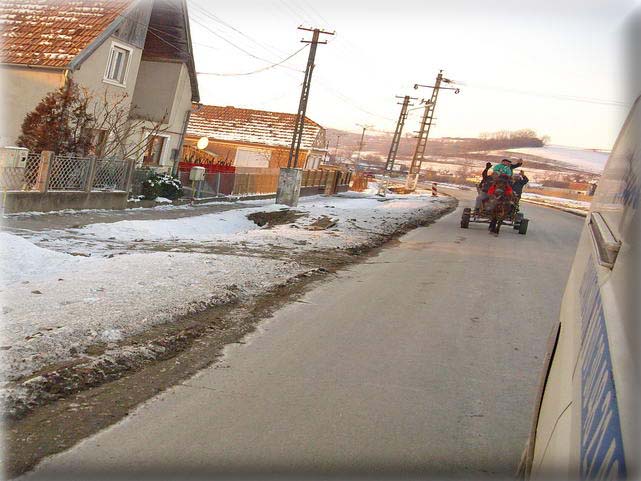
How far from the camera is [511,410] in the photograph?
16.8 feet

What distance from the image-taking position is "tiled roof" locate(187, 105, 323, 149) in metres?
55.3

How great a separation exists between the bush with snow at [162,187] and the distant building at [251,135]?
29787 mm

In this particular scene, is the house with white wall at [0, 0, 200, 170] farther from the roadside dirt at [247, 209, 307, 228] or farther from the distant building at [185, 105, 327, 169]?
the distant building at [185, 105, 327, 169]

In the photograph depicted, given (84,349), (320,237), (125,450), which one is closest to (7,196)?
(320,237)

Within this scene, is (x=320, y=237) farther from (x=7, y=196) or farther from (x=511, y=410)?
(x=511, y=410)

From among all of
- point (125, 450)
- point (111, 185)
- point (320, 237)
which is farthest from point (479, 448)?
point (111, 185)

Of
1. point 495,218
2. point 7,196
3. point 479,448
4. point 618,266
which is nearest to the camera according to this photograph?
point 618,266

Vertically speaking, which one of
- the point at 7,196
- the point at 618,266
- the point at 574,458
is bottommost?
the point at 7,196

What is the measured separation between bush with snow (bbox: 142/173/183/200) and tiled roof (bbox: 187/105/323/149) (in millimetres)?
31661

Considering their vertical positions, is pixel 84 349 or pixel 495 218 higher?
pixel 495 218

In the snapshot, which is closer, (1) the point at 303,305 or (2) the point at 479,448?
(2) the point at 479,448

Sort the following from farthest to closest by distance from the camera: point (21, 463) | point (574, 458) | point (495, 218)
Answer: point (495, 218)
point (21, 463)
point (574, 458)

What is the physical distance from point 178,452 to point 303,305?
14.8 feet

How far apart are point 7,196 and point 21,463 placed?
11784 millimetres
